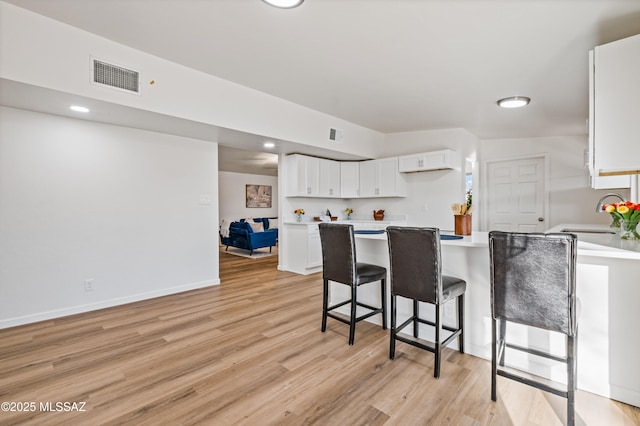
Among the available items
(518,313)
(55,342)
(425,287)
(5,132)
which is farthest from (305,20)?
(55,342)

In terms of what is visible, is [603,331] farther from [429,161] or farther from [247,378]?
[429,161]

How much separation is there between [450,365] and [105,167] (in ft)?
13.5

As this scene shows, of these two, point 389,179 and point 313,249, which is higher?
point 389,179

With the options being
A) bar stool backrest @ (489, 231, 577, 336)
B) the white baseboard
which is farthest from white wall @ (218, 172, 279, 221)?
bar stool backrest @ (489, 231, 577, 336)

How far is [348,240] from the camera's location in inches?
105

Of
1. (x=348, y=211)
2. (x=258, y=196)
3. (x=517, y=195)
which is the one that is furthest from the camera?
(x=258, y=196)

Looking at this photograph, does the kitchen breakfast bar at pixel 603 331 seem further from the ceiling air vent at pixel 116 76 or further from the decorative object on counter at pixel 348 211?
the decorative object on counter at pixel 348 211

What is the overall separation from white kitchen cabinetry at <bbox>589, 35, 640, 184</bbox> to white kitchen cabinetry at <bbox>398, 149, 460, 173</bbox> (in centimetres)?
288

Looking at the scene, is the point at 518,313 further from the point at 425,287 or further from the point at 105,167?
the point at 105,167

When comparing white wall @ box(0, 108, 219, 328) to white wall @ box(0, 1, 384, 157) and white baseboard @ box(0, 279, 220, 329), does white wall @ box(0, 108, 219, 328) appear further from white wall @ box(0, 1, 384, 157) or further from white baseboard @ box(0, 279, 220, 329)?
white wall @ box(0, 1, 384, 157)

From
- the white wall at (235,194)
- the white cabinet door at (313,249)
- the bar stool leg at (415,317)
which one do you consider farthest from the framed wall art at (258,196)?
the bar stool leg at (415,317)

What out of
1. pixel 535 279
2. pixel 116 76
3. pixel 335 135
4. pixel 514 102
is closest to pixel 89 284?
pixel 116 76

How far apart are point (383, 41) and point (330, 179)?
3526mm

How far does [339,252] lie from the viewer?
2.76 meters
